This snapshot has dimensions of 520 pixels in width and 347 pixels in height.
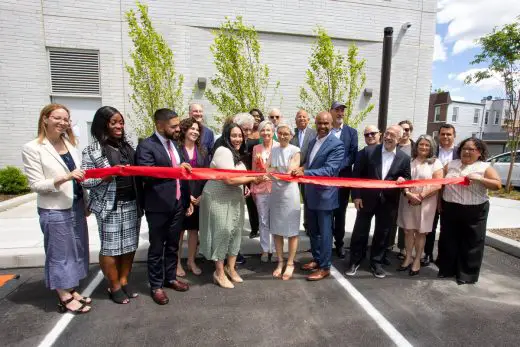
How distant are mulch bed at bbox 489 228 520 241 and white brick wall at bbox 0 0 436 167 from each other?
6.61 metres

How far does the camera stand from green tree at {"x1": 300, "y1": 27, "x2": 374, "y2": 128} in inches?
357

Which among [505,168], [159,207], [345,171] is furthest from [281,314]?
[505,168]

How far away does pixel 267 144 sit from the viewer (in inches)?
160

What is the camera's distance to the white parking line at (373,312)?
2715 mm

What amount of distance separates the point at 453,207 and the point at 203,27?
9.12 metres

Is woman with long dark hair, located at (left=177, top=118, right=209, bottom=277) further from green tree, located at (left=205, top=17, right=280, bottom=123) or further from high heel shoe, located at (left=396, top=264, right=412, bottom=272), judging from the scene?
green tree, located at (left=205, top=17, right=280, bottom=123)

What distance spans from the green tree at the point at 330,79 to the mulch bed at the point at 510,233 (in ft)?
17.3

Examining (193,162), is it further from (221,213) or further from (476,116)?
(476,116)

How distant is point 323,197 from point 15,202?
736 centimetres

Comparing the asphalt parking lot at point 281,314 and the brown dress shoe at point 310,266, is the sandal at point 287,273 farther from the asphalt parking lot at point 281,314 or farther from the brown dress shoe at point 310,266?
the brown dress shoe at point 310,266

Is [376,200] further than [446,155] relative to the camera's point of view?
No

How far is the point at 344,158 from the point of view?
15.0 feet

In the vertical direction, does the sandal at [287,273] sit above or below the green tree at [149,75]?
below

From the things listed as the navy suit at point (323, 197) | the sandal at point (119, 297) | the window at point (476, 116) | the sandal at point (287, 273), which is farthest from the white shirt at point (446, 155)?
the window at point (476, 116)
